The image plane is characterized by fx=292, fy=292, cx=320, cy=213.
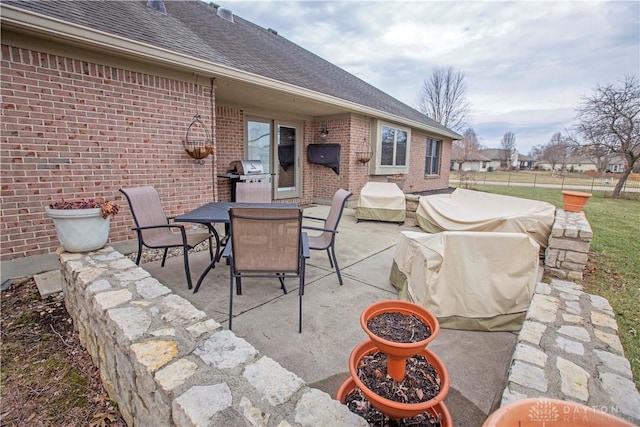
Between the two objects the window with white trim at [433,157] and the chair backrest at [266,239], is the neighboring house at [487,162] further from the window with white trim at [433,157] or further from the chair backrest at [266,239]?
the chair backrest at [266,239]

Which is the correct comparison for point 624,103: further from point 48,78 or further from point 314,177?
point 48,78

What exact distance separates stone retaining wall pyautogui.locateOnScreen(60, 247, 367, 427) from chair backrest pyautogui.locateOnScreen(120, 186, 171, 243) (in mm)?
923

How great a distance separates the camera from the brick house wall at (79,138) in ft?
9.69

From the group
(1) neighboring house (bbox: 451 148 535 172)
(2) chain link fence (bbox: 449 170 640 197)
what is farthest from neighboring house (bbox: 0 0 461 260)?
(1) neighboring house (bbox: 451 148 535 172)

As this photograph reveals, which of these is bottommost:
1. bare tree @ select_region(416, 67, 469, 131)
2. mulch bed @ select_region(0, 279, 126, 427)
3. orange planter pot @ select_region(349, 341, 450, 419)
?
mulch bed @ select_region(0, 279, 126, 427)

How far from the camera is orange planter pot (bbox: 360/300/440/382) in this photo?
→ 1.08 meters

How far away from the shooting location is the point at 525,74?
9781 mm

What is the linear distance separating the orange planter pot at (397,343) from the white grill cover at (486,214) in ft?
11.4

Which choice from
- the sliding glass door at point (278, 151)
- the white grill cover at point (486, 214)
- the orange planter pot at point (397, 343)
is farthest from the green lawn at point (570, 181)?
the orange planter pot at point (397, 343)

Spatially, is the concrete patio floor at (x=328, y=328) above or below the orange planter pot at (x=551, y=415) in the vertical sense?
below

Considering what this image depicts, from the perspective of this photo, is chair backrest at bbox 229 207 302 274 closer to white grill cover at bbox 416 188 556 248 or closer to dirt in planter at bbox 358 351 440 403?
dirt in planter at bbox 358 351 440 403

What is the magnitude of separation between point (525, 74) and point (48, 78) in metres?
12.3

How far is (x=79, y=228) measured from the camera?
7.86 feet

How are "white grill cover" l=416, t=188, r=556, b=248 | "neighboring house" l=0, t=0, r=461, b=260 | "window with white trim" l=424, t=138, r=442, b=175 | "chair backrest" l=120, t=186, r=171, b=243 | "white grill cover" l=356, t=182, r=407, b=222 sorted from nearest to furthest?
"chair backrest" l=120, t=186, r=171, b=243
"neighboring house" l=0, t=0, r=461, b=260
"white grill cover" l=416, t=188, r=556, b=248
"white grill cover" l=356, t=182, r=407, b=222
"window with white trim" l=424, t=138, r=442, b=175
